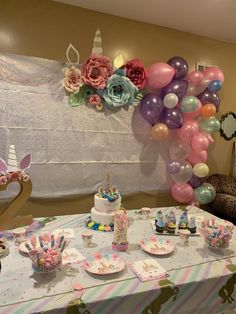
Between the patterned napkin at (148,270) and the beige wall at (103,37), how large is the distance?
6.73ft

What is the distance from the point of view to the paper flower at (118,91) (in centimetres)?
252

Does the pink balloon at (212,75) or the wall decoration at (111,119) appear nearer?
the wall decoration at (111,119)

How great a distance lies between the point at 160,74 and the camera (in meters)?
2.54

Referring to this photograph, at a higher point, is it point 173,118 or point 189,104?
point 189,104

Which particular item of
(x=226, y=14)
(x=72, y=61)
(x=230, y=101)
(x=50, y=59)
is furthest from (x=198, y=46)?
(x=50, y=59)

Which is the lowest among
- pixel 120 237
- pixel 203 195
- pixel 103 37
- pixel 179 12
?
pixel 203 195

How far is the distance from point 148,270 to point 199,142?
71.1 inches

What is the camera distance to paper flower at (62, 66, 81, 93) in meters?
2.46

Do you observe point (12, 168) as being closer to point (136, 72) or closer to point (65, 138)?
point (65, 138)

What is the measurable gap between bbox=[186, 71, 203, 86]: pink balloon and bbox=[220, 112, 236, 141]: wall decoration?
961 millimetres

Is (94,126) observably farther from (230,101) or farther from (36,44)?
(230,101)

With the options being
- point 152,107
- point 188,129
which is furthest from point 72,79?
point 188,129

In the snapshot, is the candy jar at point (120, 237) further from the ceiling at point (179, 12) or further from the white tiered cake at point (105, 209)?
the ceiling at point (179, 12)

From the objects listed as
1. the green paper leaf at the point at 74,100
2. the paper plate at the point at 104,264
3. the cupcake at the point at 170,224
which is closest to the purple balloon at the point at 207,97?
the green paper leaf at the point at 74,100
